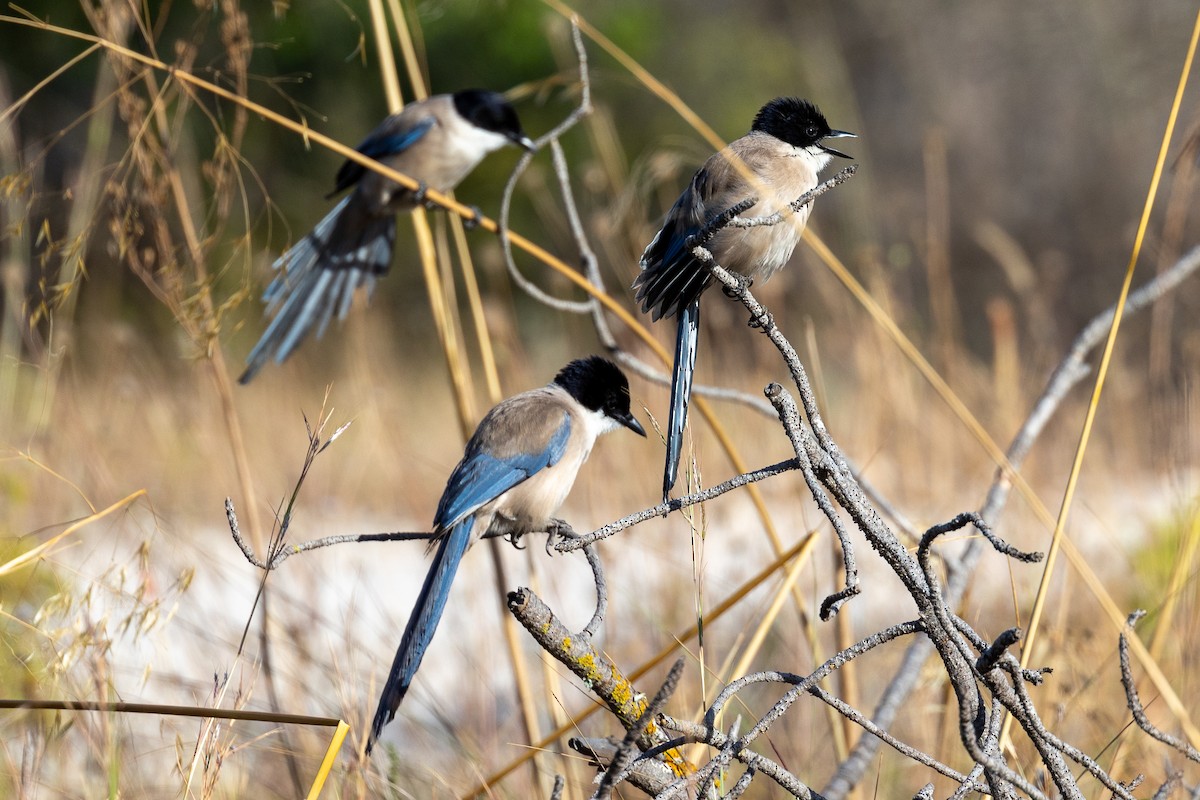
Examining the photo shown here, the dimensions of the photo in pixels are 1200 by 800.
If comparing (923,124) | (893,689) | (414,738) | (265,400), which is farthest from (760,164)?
(923,124)

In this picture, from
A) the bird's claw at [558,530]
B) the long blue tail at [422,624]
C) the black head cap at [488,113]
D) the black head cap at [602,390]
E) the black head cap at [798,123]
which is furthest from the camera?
the black head cap at [488,113]

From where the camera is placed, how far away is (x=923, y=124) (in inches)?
540

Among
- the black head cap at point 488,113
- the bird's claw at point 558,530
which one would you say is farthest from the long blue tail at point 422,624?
the black head cap at point 488,113

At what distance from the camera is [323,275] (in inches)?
142

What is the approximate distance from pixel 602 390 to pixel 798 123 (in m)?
0.79

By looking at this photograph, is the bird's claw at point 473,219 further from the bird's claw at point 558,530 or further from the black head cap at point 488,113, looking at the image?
the black head cap at point 488,113

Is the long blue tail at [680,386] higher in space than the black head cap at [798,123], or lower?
lower

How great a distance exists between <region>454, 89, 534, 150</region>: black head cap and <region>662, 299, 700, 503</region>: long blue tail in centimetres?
240

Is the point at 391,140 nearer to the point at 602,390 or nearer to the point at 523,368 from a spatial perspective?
the point at 523,368

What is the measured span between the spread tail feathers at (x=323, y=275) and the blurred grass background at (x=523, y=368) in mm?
189

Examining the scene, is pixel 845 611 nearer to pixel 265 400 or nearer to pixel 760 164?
pixel 760 164

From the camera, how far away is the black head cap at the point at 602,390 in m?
2.94

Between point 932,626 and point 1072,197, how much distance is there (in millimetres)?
12176

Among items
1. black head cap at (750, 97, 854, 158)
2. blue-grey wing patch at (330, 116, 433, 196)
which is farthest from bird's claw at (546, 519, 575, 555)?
blue-grey wing patch at (330, 116, 433, 196)
